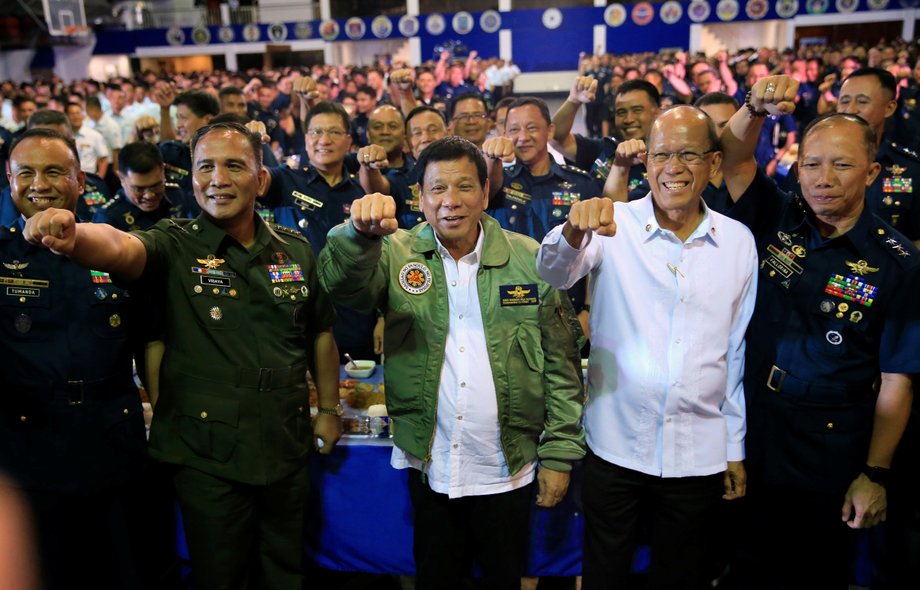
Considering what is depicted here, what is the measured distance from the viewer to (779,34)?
25172 millimetres

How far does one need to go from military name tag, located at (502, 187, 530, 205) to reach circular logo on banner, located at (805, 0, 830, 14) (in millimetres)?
23653

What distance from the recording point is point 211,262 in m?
2.09

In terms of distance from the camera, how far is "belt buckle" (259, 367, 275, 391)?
212cm

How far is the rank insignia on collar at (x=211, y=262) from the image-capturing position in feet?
6.84

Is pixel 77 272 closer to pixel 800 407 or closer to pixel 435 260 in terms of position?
pixel 435 260

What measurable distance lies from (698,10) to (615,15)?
2901mm

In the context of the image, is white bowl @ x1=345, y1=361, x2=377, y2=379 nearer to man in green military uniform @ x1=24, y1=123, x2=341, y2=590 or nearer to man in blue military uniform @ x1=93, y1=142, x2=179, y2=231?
man in green military uniform @ x1=24, y1=123, x2=341, y2=590

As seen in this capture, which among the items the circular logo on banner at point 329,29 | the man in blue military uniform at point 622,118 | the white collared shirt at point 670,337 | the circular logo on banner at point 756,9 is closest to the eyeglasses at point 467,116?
the man in blue military uniform at point 622,118

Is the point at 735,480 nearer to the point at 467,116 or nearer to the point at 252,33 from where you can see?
the point at 467,116

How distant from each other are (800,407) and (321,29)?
2682cm

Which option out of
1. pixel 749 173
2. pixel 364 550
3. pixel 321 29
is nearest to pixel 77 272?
pixel 364 550

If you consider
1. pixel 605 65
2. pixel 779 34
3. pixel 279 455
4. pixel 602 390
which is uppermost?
pixel 779 34

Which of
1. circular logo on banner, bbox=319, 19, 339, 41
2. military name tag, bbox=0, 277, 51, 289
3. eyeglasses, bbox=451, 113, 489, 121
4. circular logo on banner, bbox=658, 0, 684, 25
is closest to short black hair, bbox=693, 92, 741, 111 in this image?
eyeglasses, bbox=451, 113, 489, 121

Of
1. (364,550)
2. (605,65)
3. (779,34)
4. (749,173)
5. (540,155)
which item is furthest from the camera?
(779,34)
